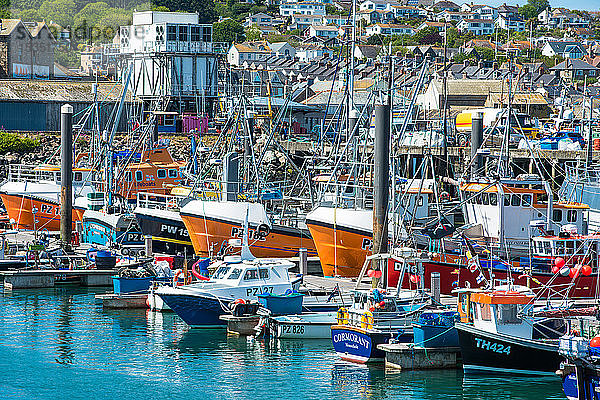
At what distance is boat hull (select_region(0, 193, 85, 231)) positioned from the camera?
4550 cm

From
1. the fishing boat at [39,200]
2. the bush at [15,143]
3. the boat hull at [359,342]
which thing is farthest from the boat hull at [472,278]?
the bush at [15,143]

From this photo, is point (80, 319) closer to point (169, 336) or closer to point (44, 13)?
Result: point (169, 336)

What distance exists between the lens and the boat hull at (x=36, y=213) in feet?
149

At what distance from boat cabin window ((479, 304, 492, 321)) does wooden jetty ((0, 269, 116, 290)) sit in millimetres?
15759

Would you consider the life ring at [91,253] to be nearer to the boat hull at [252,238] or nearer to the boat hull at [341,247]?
the boat hull at [252,238]

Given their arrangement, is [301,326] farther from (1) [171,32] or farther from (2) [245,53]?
(2) [245,53]

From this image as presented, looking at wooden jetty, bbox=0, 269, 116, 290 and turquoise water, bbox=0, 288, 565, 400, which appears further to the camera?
wooden jetty, bbox=0, 269, 116, 290

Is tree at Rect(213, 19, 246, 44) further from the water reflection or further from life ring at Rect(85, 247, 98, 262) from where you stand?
the water reflection

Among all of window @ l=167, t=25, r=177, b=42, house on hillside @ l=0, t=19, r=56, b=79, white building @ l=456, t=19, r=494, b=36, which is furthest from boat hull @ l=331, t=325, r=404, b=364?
white building @ l=456, t=19, r=494, b=36

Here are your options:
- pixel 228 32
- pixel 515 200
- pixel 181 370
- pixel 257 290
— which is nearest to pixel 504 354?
pixel 181 370

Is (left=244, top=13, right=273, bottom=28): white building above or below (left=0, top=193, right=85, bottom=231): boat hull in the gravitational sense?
above

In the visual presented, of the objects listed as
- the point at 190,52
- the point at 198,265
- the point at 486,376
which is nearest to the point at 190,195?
the point at 198,265

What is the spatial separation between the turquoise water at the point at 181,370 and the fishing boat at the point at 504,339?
12.8 inches

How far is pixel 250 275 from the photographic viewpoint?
28547 mm
